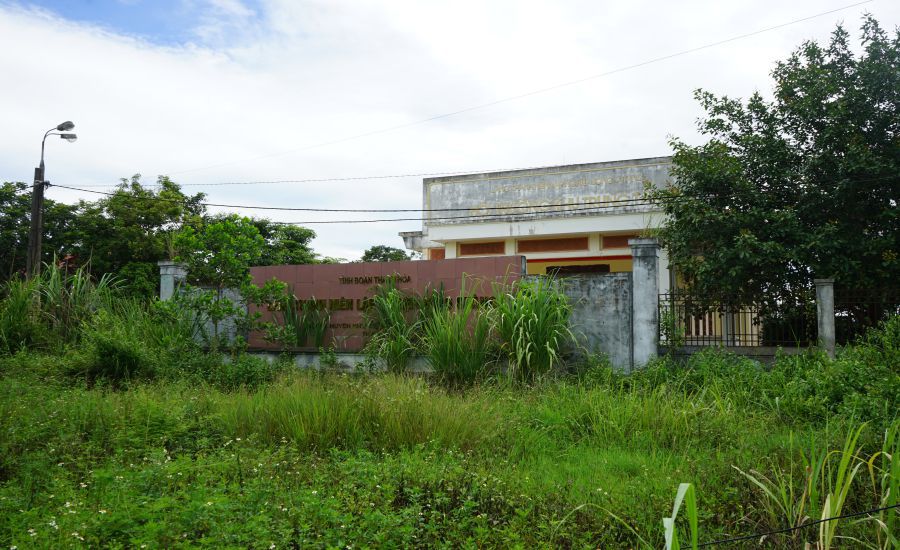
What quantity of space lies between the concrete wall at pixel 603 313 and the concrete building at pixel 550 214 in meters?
7.36

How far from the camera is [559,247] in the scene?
19797mm

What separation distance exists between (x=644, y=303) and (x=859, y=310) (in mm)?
2930

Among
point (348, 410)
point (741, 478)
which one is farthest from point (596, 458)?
point (348, 410)

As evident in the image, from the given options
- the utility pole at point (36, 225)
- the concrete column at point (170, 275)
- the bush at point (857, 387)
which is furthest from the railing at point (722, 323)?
the utility pole at point (36, 225)

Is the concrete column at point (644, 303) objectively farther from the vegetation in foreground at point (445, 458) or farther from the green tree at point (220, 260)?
the green tree at point (220, 260)

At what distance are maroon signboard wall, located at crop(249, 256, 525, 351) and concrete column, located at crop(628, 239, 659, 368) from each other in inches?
66.3

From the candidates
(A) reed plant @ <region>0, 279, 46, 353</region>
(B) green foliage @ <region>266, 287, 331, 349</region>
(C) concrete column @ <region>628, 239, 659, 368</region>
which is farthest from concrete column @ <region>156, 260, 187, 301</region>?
(C) concrete column @ <region>628, 239, 659, 368</region>

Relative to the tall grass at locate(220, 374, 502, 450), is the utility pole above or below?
above

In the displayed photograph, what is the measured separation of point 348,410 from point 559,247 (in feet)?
47.6

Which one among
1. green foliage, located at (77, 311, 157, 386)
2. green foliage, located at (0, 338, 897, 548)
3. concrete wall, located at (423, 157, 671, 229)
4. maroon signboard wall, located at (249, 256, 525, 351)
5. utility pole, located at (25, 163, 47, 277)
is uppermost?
concrete wall, located at (423, 157, 671, 229)

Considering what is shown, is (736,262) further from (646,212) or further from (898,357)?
(646,212)

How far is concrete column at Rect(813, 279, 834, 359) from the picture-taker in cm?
940

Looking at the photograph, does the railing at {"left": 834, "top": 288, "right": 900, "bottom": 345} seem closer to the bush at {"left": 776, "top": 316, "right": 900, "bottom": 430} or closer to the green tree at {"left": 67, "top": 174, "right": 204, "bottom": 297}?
the bush at {"left": 776, "top": 316, "right": 900, "bottom": 430}

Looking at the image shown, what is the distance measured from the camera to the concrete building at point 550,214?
18.6m
